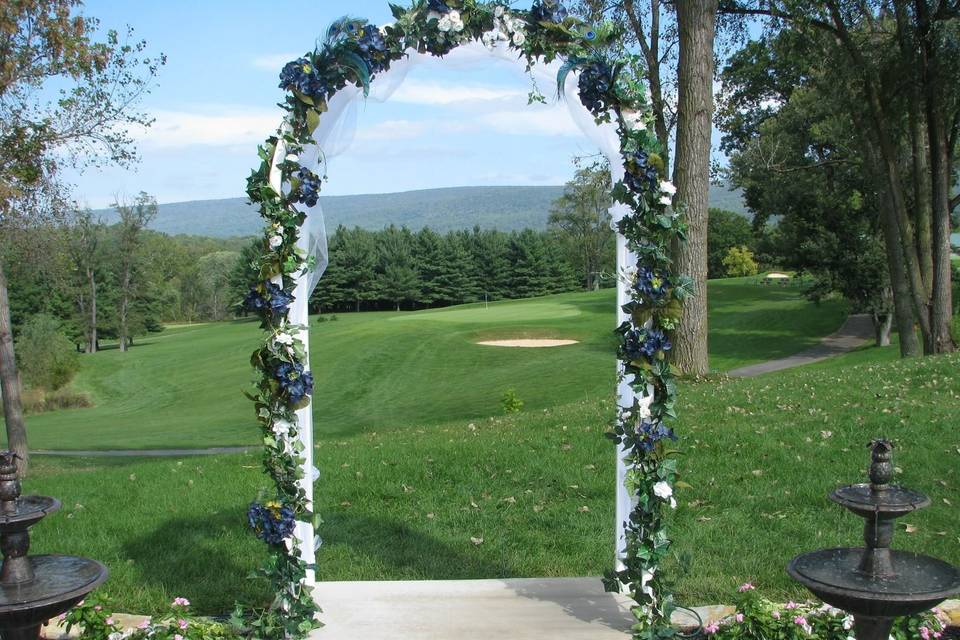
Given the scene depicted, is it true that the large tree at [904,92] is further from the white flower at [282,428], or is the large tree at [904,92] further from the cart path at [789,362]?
the white flower at [282,428]

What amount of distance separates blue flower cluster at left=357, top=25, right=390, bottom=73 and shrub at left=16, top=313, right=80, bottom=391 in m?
33.9

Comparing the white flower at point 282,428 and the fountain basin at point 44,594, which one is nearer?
the fountain basin at point 44,594

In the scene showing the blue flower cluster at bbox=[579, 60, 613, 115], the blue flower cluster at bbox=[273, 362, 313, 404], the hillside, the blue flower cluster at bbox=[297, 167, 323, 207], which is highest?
the hillside

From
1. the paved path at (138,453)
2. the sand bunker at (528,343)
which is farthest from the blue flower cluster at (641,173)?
the sand bunker at (528,343)

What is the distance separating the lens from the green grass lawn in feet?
18.5

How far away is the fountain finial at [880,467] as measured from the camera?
11.4ft

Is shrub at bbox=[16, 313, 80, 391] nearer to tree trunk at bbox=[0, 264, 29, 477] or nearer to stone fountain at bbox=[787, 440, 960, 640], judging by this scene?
tree trunk at bbox=[0, 264, 29, 477]

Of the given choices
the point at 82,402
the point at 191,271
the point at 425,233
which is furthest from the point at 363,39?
Result: the point at 191,271

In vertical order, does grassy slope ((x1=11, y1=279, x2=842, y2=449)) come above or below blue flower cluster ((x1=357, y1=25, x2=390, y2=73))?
below

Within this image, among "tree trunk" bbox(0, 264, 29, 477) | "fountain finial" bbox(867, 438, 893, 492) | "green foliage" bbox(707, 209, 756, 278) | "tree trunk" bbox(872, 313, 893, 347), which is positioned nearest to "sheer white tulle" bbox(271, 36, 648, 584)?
"fountain finial" bbox(867, 438, 893, 492)

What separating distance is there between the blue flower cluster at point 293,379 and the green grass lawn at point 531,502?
5.73 ft

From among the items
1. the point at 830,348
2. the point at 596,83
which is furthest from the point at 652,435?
the point at 830,348

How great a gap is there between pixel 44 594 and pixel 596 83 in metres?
3.59

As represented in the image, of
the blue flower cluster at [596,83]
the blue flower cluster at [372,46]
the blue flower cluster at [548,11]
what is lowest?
the blue flower cluster at [596,83]
